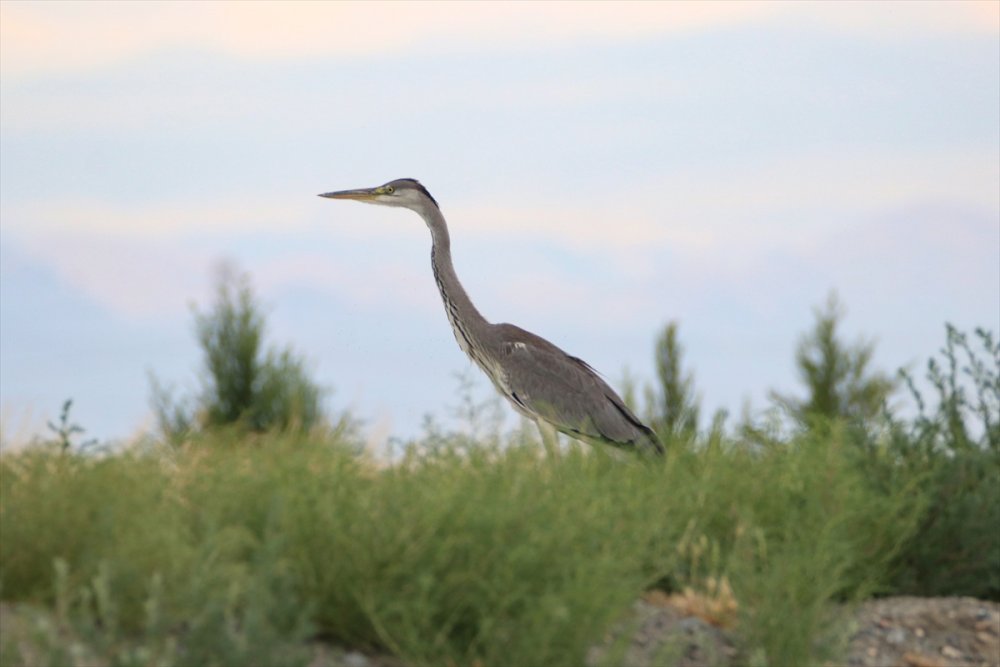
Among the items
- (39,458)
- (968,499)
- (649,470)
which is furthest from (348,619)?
(968,499)

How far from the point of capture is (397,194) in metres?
11.9

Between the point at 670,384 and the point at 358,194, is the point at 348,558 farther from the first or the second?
the point at 670,384

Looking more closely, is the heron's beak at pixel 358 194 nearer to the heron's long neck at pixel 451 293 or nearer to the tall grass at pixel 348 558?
the heron's long neck at pixel 451 293

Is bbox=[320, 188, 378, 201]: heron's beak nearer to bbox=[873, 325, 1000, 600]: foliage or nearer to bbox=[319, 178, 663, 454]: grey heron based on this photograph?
bbox=[319, 178, 663, 454]: grey heron

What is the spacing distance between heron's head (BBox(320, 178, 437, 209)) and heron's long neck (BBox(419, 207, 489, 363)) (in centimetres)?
12

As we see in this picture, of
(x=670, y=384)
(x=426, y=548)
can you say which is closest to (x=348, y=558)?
(x=426, y=548)

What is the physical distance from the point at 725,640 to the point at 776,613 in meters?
0.55

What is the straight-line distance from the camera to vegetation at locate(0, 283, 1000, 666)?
4762mm

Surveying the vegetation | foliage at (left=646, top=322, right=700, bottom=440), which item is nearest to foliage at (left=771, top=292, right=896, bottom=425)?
foliage at (left=646, top=322, right=700, bottom=440)

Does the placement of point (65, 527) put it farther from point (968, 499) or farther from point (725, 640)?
point (968, 499)

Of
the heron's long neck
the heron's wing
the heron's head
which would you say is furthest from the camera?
the heron's head

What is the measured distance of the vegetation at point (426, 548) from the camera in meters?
4.76

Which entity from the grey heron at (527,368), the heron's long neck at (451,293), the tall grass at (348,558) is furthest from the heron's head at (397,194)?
the tall grass at (348,558)

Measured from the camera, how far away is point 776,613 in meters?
5.67
